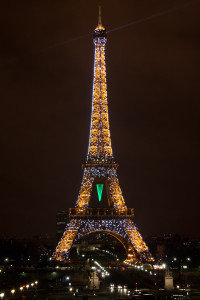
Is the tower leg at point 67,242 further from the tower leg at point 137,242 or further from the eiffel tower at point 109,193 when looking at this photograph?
the tower leg at point 137,242

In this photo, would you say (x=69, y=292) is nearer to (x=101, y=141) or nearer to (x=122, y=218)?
(x=122, y=218)

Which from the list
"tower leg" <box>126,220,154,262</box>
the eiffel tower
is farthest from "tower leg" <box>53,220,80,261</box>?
"tower leg" <box>126,220,154,262</box>

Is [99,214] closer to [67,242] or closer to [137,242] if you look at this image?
[67,242]

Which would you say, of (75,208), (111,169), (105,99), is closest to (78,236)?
(75,208)

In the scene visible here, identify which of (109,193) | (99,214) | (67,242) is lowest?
(67,242)

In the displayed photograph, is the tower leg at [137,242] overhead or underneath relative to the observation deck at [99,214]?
underneath

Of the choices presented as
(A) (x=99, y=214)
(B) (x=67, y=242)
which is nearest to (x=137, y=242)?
(A) (x=99, y=214)

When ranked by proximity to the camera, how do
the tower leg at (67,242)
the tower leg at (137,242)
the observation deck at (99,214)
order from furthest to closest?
the observation deck at (99,214), the tower leg at (137,242), the tower leg at (67,242)

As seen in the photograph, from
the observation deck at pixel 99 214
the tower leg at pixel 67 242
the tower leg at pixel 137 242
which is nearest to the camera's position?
the tower leg at pixel 67 242

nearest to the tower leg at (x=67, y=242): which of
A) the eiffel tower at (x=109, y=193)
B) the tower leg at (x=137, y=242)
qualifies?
the eiffel tower at (x=109, y=193)
